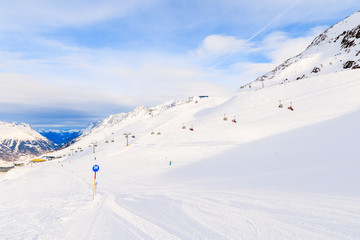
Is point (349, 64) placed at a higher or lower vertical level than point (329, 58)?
lower

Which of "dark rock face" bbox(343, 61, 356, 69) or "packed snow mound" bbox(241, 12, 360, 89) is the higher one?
"packed snow mound" bbox(241, 12, 360, 89)

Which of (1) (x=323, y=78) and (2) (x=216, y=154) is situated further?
(1) (x=323, y=78)

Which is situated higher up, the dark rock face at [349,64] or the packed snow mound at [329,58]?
the packed snow mound at [329,58]

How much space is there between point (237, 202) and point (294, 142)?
2185 cm

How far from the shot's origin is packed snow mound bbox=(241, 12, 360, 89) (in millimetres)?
103750

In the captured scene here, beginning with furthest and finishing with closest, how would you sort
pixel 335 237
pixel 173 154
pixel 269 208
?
pixel 173 154 < pixel 269 208 < pixel 335 237

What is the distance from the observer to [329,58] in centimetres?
12344

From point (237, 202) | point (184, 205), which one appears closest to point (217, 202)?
point (237, 202)

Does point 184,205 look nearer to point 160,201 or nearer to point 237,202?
point 160,201

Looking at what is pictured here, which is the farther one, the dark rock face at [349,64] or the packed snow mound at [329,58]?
the packed snow mound at [329,58]

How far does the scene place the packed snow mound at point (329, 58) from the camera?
340ft

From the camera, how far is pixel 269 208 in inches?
368

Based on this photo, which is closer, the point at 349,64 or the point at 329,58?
the point at 349,64

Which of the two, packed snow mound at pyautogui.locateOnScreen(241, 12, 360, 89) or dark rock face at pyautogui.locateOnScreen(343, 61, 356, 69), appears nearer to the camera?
dark rock face at pyautogui.locateOnScreen(343, 61, 356, 69)
